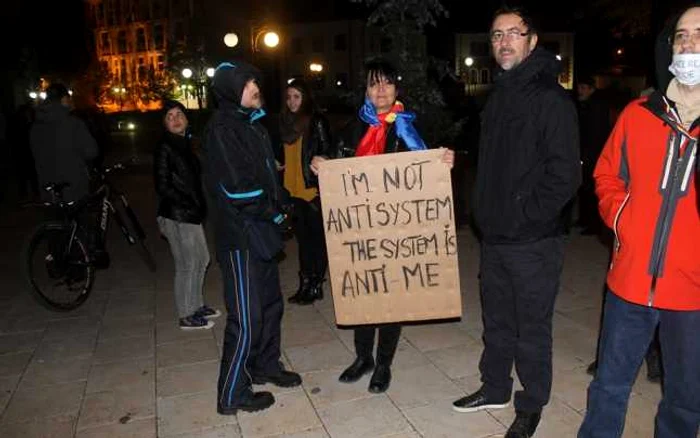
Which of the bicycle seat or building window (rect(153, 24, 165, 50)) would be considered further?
building window (rect(153, 24, 165, 50))

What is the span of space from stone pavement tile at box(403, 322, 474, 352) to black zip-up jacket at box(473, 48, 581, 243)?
5.92 ft

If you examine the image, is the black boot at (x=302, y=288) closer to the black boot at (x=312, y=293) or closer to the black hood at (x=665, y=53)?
the black boot at (x=312, y=293)

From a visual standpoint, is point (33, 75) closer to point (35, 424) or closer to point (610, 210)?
point (35, 424)

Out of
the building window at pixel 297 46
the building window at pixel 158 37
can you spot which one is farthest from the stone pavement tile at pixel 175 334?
the building window at pixel 158 37

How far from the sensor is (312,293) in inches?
241

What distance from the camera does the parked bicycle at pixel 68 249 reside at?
5.97 meters

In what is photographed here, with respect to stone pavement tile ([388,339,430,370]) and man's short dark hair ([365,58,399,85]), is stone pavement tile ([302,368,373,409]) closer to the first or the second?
stone pavement tile ([388,339,430,370])

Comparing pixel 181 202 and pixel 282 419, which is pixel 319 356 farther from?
pixel 181 202

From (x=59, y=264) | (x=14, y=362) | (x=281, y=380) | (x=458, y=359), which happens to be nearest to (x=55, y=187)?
(x=59, y=264)

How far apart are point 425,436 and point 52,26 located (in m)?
34.2

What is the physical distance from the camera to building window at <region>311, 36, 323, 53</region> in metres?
64.5

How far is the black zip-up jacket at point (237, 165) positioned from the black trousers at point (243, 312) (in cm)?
13

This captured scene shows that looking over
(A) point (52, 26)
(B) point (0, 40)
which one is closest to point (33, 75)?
(B) point (0, 40)

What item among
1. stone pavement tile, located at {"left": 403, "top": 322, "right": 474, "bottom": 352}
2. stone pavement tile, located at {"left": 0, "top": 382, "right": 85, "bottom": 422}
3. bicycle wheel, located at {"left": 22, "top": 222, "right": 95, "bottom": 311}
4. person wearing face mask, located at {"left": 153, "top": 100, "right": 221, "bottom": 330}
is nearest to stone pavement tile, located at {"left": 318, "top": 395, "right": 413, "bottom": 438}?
stone pavement tile, located at {"left": 403, "top": 322, "right": 474, "bottom": 352}
